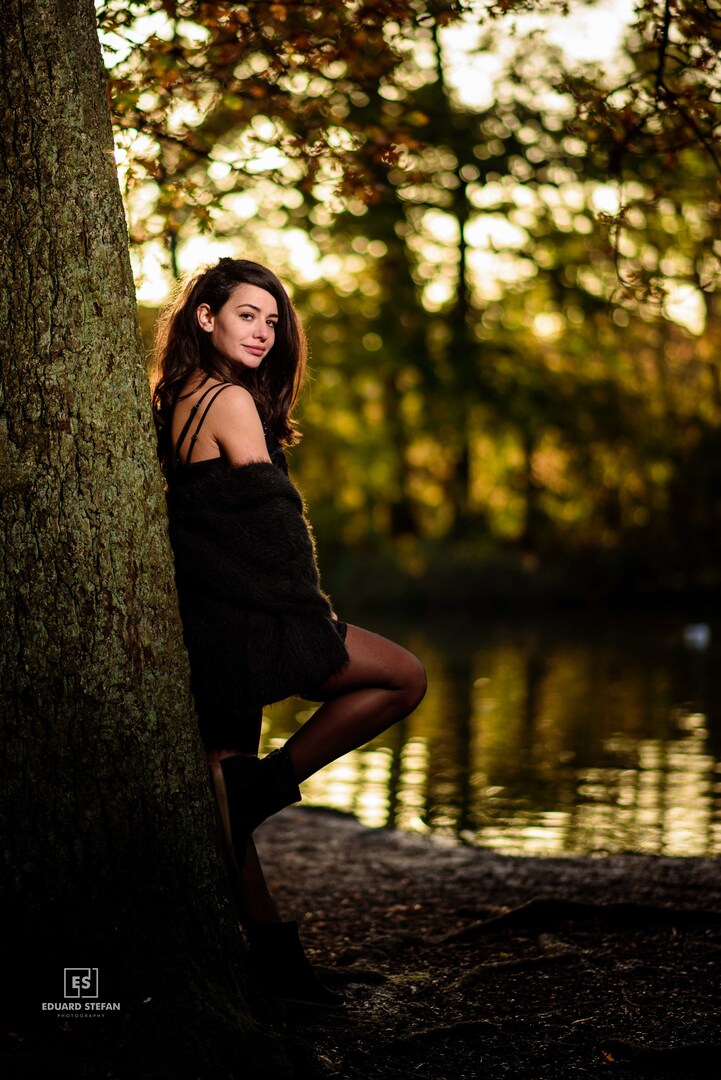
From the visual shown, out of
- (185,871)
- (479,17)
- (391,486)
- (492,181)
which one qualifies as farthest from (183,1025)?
(391,486)

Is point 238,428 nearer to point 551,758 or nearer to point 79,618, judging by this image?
point 79,618

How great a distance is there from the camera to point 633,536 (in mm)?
24203

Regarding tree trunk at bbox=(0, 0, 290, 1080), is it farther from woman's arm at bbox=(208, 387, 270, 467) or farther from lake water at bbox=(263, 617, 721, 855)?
lake water at bbox=(263, 617, 721, 855)

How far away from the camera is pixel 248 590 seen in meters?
3.57

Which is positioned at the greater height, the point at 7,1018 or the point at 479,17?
the point at 479,17

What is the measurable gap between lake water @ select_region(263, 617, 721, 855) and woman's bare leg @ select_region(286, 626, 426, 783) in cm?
311

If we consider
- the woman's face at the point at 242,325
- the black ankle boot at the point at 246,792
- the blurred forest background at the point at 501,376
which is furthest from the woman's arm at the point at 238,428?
the blurred forest background at the point at 501,376

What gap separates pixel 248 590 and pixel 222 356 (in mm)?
811

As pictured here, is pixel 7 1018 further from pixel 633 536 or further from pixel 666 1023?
pixel 633 536

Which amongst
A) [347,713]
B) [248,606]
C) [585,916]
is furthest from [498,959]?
→ [248,606]

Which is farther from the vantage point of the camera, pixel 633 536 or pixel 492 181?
pixel 633 536

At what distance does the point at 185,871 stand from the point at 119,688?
52cm

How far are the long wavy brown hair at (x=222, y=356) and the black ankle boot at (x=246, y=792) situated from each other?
947mm

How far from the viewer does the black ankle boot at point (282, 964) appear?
3756 mm
